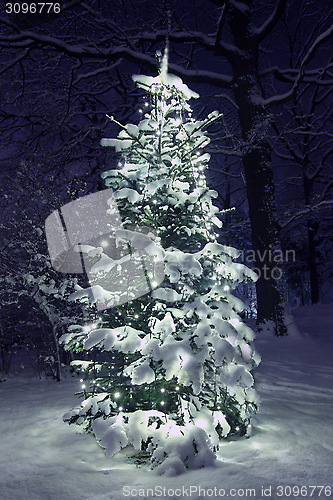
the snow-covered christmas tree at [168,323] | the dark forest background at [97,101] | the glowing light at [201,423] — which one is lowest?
the glowing light at [201,423]

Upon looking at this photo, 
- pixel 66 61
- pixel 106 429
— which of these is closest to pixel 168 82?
pixel 106 429

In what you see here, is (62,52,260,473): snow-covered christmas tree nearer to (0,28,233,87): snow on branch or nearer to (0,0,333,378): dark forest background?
(0,0,333,378): dark forest background

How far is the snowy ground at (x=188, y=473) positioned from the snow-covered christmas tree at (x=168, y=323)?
20 centimetres

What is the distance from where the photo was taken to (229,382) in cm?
317

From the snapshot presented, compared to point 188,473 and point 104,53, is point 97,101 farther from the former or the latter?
point 188,473

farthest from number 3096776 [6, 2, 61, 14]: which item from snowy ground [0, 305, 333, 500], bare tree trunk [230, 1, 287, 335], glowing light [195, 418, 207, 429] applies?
glowing light [195, 418, 207, 429]

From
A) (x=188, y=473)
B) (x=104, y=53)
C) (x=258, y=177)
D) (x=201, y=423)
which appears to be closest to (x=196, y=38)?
(x=104, y=53)

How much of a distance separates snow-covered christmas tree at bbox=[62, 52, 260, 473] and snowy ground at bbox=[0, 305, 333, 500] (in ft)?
0.66

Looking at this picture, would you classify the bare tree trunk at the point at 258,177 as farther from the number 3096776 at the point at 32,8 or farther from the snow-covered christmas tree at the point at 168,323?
the snow-covered christmas tree at the point at 168,323

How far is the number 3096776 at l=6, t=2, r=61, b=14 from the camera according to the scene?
8188mm

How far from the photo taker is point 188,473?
2.77 metres

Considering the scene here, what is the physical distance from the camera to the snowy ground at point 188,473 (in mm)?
2510

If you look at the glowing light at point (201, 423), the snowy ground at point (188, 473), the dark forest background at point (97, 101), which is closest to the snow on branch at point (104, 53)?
the dark forest background at point (97, 101)

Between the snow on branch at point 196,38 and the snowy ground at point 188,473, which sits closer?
the snowy ground at point 188,473
